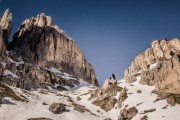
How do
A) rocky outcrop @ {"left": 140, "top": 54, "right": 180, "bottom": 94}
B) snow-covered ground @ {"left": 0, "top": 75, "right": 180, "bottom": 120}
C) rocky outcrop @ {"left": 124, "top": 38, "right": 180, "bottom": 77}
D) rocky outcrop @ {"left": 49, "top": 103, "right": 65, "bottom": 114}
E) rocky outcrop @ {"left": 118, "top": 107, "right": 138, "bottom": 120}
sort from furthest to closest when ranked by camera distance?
rocky outcrop @ {"left": 124, "top": 38, "right": 180, "bottom": 77} < rocky outcrop @ {"left": 140, "top": 54, "right": 180, "bottom": 94} < rocky outcrop @ {"left": 118, "top": 107, "right": 138, "bottom": 120} < rocky outcrop @ {"left": 49, "top": 103, "right": 65, "bottom": 114} < snow-covered ground @ {"left": 0, "top": 75, "right": 180, "bottom": 120}

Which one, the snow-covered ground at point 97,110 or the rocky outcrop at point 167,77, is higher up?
the rocky outcrop at point 167,77

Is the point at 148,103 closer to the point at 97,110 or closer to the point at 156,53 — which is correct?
the point at 97,110

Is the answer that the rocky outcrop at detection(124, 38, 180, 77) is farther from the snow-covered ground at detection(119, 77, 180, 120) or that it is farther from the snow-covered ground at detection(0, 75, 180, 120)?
the snow-covered ground at detection(0, 75, 180, 120)

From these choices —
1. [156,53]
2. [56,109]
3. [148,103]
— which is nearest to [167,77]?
[148,103]

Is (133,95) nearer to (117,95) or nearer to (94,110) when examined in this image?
(117,95)

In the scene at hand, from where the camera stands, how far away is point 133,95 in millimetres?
97688

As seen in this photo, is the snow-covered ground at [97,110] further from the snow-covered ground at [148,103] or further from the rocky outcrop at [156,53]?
the rocky outcrop at [156,53]

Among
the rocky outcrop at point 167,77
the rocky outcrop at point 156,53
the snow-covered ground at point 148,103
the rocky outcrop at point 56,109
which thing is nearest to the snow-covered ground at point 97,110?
the snow-covered ground at point 148,103

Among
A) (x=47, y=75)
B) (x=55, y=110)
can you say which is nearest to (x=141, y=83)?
(x=55, y=110)

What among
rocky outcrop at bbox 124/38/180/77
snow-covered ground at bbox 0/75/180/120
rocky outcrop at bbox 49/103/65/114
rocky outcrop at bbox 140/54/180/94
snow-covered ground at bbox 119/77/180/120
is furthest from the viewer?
rocky outcrop at bbox 124/38/180/77

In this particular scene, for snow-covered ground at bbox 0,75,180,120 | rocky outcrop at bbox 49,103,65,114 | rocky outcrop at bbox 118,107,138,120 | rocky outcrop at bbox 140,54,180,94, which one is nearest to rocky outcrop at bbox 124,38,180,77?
rocky outcrop at bbox 140,54,180,94

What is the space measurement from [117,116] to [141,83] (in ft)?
85.2

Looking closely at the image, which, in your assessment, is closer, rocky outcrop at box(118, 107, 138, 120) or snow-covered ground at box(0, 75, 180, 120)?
snow-covered ground at box(0, 75, 180, 120)

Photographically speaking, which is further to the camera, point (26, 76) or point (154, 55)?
point (154, 55)
